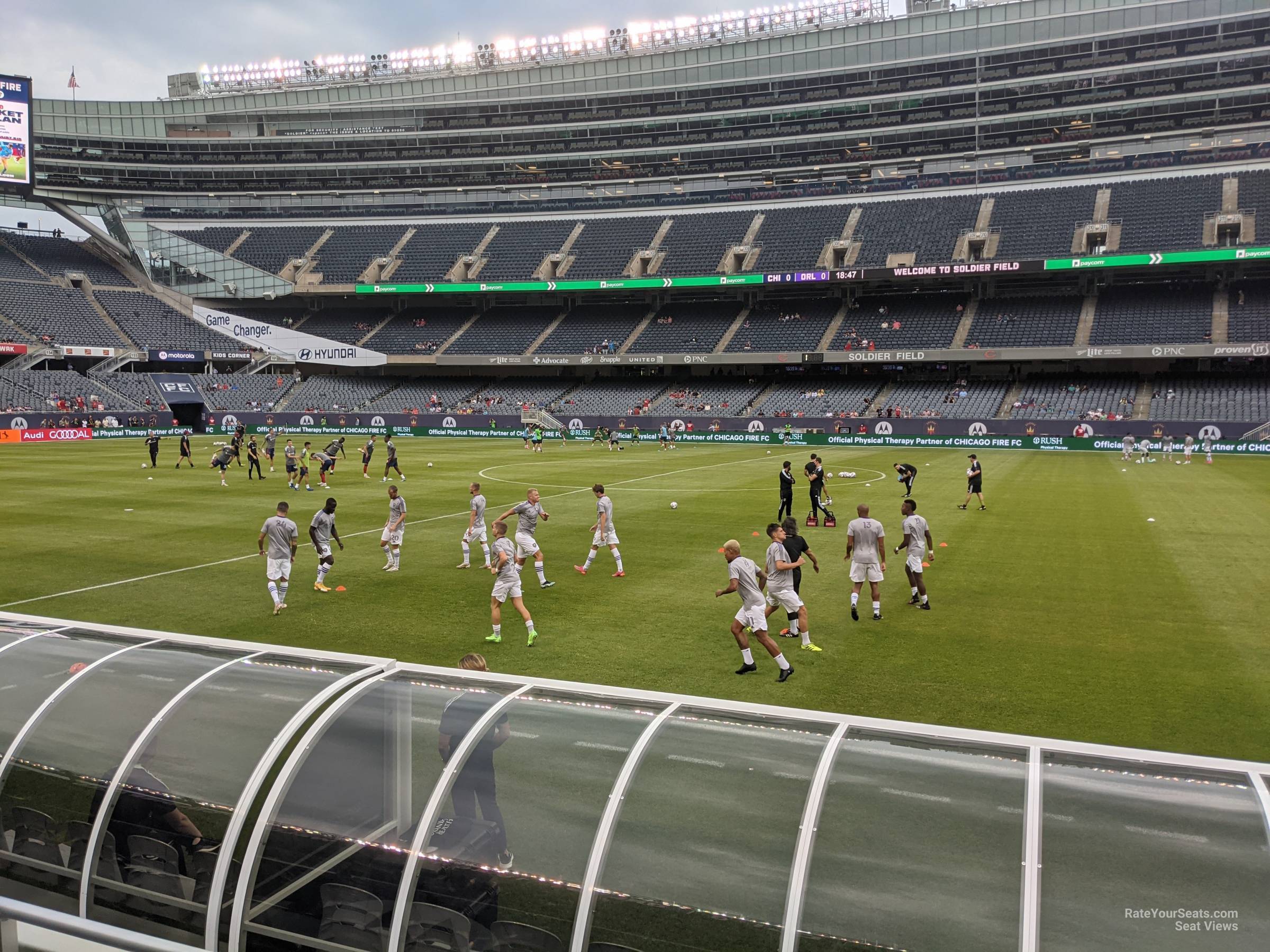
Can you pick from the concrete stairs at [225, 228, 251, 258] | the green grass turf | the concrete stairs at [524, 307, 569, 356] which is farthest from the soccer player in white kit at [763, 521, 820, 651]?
the concrete stairs at [225, 228, 251, 258]

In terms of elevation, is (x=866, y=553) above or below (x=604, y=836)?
above

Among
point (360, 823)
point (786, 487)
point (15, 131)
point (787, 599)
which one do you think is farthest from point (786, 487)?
point (15, 131)

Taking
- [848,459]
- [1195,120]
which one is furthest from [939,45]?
[848,459]

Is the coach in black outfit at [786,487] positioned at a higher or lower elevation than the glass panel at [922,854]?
higher

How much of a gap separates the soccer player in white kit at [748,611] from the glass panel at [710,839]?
581 centimetres

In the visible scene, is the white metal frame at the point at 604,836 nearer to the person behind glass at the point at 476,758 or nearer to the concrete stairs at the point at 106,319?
the person behind glass at the point at 476,758

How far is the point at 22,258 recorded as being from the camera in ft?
262

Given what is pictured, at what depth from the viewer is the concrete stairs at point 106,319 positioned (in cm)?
7331

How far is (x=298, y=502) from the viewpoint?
27766 millimetres

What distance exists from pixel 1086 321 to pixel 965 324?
322 inches

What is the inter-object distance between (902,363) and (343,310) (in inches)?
2140

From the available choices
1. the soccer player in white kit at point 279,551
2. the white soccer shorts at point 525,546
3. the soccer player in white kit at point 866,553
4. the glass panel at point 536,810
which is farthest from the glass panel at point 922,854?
the soccer player in white kit at point 279,551

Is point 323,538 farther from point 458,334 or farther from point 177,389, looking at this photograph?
point 458,334

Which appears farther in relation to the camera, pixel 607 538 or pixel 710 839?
pixel 607 538
